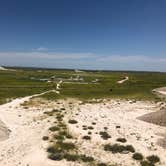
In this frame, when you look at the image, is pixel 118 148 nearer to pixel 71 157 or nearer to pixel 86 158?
pixel 86 158

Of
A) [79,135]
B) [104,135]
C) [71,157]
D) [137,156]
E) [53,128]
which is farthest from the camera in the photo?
[53,128]

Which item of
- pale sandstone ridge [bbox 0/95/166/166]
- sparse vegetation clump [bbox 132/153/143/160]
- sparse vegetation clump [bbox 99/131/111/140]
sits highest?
sparse vegetation clump [bbox 132/153/143/160]

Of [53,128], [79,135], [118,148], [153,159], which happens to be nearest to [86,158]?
[118,148]

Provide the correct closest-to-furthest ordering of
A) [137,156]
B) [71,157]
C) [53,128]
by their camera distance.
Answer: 1. [71,157]
2. [137,156]
3. [53,128]

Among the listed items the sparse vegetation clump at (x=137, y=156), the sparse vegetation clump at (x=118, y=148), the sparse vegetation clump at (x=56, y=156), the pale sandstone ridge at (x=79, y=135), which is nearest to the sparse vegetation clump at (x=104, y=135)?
the pale sandstone ridge at (x=79, y=135)

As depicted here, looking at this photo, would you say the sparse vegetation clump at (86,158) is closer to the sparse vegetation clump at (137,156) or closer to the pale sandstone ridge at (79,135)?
the pale sandstone ridge at (79,135)

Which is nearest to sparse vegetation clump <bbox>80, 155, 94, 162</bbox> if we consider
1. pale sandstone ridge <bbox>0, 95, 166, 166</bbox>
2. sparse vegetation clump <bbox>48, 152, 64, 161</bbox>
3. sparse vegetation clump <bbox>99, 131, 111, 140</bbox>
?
pale sandstone ridge <bbox>0, 95, 166, 166</bbox>

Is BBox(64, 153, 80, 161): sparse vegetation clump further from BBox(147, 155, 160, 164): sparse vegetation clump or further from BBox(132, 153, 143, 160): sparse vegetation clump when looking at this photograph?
BBox(147, 155, 160, 164): sparse vegetation clump

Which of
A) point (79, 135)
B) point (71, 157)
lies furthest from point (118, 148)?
point (79, 135)

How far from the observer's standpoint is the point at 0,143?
29828 millimetres

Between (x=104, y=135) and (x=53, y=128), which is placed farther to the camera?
(x=53, y=128)

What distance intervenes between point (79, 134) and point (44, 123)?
320 inches

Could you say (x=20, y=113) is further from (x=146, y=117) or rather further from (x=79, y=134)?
(x=146, y=117)

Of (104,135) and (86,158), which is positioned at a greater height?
(86,158)
